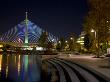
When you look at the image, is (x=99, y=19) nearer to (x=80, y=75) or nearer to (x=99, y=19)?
(x=99, y=19)

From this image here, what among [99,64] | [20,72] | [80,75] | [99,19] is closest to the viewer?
[80,75]

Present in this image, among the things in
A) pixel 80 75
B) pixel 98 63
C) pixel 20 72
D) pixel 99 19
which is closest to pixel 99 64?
pixel 98 63

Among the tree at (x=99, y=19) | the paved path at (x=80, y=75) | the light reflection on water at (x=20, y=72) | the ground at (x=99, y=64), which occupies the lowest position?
the light reflection on water at (x=20, y=72)

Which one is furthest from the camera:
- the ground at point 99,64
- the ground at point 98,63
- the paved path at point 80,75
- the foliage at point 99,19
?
the foliage at point 99,19

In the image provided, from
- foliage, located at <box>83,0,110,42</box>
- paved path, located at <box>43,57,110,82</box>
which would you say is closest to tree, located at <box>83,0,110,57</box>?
foliage, located at <box>83,0,110,42</box>

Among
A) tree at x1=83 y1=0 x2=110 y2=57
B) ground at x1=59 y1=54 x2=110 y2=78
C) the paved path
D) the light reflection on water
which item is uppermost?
tree at x1=83 y1=0 x2=110 y2=57

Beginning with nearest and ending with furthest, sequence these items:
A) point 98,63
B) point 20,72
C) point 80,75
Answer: point 80,75
point 20,72
point 98,63

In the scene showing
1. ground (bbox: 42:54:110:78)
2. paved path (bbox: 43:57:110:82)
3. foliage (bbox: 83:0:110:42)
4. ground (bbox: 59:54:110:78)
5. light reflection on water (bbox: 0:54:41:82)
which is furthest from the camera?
foliage (bbox: 83:0:110:42)

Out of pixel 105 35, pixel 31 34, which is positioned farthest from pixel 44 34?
pixel 105 35

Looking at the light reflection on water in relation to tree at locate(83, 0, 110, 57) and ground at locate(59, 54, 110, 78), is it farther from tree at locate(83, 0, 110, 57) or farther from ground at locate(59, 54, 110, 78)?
tree at locate(83, 0, 110, 57)

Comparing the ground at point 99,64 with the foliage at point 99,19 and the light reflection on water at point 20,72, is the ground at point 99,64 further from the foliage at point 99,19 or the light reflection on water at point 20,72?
the foliage at point 99,19

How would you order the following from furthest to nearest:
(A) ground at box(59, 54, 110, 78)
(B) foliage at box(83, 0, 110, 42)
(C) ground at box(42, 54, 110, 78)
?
1. (B) foliage at box(83, 0, 110, 42)
2. (C) ground at box(42, 54, 110, 78)
3. (A) ground at box(59, 54, 110, 78)

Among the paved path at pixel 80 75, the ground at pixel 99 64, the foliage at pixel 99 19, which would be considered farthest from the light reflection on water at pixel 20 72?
the foliage at pixel 99 19

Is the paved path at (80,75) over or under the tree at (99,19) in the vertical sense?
under
